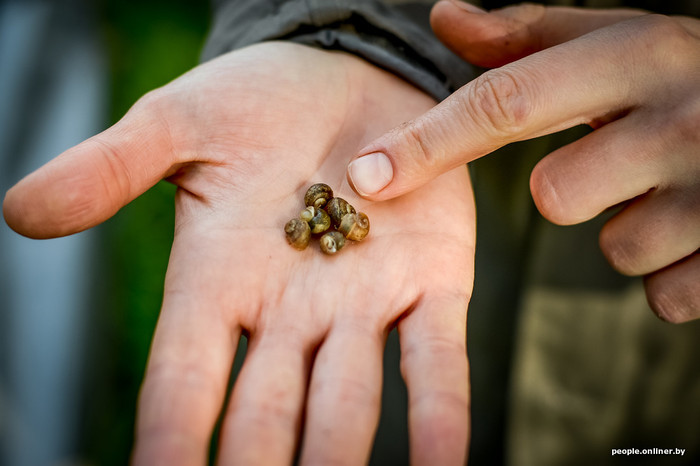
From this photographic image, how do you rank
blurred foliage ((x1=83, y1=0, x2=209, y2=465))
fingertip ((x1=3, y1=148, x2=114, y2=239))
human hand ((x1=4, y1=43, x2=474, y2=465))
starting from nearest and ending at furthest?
human hand ((x1=4, y1=43, x2=474, y2=465)), fingertip ((x1=3, y1=148, x2=114, y2=239)), blurred foliage ((x1=83, y1=0, x2=209, y2=465))

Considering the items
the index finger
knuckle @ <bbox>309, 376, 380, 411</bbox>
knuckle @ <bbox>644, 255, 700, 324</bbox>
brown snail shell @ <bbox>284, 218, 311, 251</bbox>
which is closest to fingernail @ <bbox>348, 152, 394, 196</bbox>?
A: the index finger

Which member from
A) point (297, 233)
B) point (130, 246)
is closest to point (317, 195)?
point (297, 233)

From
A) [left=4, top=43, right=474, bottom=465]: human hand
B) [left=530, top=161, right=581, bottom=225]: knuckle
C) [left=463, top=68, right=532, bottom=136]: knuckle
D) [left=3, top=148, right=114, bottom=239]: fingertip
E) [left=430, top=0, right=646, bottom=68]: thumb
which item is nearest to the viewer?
[left=4, top=43, right=474, bottom=465]: human hand

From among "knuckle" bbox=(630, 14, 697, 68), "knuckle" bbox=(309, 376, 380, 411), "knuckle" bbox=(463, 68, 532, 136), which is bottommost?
"knuckle" bbox=(309, 376, 380, 411)

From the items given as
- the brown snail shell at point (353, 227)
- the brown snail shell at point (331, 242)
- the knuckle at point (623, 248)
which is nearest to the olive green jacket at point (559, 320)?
the knuckle at point (623, 248)

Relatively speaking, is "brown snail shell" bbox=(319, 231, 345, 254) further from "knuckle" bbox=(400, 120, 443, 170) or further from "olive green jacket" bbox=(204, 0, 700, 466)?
"olive green jacket" bbox=(204, 0, 700, 466)

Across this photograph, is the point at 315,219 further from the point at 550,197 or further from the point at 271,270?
the point at 550,197

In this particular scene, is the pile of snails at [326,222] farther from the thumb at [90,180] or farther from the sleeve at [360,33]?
the sleeve at [360,33]
